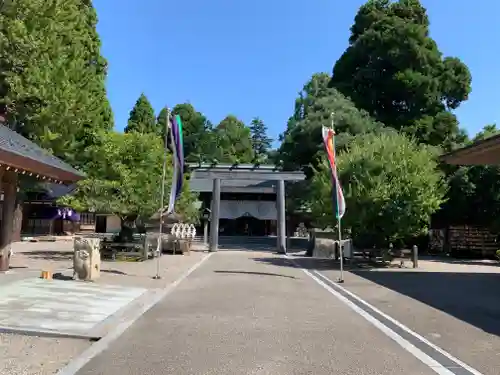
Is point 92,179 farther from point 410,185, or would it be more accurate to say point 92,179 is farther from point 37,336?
point 37,336

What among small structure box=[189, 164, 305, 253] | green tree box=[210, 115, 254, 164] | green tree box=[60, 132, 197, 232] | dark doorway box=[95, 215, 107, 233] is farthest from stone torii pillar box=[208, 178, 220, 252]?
green tree box=[210, 115, 254, 164]

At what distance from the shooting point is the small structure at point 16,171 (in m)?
11.7

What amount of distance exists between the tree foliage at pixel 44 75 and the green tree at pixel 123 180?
1.92 m

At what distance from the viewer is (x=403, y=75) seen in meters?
38.9

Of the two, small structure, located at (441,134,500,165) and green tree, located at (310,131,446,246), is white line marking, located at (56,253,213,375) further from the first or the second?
green tree, located at (310,131,446,246)

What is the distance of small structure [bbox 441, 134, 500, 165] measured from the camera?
14492 mm

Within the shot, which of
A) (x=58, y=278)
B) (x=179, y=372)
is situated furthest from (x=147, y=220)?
(x=179, y=372)

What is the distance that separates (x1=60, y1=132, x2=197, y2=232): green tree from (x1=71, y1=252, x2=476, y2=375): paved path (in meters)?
10.5

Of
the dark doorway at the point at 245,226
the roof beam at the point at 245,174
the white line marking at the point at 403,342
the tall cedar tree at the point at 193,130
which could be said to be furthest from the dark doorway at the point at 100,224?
the white line marking at the point at 403,342

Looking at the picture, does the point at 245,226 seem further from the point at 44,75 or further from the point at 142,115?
the point at 44,75

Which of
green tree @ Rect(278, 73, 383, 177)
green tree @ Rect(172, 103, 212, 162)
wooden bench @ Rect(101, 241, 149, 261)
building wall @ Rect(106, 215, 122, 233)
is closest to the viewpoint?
wooden bench @ Rect(101, 241, 149, 261)

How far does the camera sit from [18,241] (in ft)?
109

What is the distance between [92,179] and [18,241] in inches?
564

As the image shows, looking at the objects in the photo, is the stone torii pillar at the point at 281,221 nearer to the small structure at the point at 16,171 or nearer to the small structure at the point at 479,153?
the small structure at the point at 479,153
